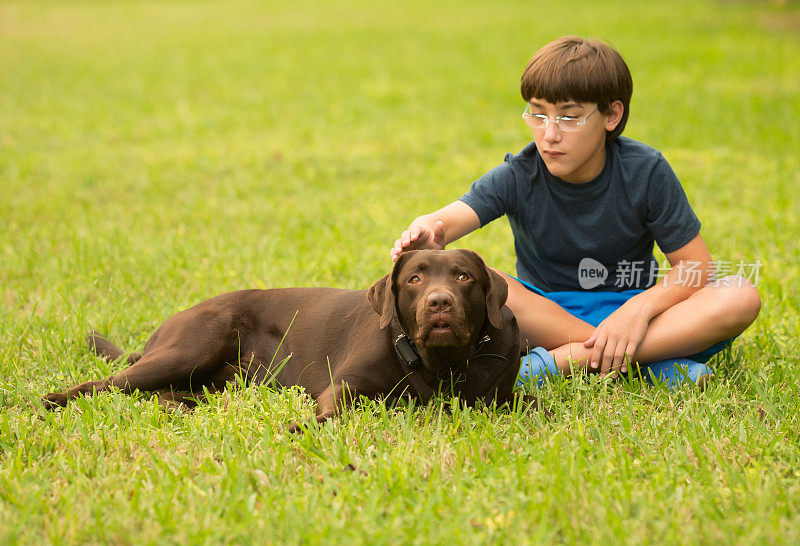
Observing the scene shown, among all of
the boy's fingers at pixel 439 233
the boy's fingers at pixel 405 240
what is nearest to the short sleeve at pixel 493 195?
the boy's fingers at pixel 439 233

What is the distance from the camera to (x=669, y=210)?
3.61 m

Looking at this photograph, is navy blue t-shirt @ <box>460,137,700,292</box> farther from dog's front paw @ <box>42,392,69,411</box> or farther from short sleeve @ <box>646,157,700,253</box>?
dog's front paw @ <box>42,392,69,411</box>

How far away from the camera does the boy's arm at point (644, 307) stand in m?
3.53

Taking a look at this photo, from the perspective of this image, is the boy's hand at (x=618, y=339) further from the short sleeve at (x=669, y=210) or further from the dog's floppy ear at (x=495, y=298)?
the dog's floppy ear at (x=495, y=298)

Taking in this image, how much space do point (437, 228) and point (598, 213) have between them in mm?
787

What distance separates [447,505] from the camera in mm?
2459

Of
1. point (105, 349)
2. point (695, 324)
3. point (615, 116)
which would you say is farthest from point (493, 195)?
point (105, 349)

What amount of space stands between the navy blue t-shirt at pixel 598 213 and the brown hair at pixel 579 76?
1.02 feet

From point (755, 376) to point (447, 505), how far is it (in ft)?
5.61

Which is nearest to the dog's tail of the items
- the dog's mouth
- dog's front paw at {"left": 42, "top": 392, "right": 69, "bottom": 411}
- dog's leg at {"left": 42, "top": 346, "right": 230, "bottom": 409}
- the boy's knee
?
dog's leg at {"left": 42, "top": 346, "right": 230, "bottom": 409}

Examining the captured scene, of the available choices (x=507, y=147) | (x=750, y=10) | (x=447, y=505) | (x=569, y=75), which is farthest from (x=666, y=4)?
(x=447, y=505)

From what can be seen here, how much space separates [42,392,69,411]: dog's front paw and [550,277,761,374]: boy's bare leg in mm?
2095

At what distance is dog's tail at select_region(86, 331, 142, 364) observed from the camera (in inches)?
151

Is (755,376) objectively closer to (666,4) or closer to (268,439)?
(268,439)
